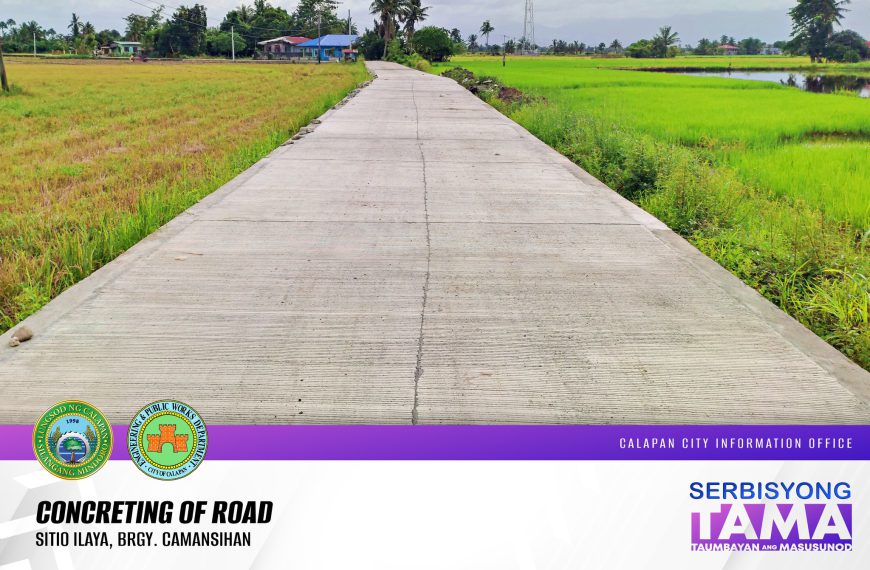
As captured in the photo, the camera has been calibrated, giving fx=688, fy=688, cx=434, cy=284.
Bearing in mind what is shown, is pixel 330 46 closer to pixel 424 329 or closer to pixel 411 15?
pixel 411 15

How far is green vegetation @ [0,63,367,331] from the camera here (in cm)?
503

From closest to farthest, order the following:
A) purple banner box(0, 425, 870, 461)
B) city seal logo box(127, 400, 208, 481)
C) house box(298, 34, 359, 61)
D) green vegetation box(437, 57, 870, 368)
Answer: city seal logo box(127, 400, 208, 481) < purple banner box(0, 425, 870, 461) < green vegetation box(437, 57, 870, 368) < house box(298, 34, 359, 61)

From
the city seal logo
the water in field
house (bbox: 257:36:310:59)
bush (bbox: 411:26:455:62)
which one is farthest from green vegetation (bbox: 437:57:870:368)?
house (bbox: 257:36:310:59)

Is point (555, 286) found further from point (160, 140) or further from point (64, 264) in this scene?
point (160, 140)

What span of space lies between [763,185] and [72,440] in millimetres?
7694

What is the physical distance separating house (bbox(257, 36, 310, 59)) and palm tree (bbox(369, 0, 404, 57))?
57.5 ft

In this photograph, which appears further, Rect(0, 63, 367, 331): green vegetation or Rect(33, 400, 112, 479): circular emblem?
Rect(0, 63, 367, 331): green vegetation

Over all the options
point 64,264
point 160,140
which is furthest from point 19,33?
point 64,264

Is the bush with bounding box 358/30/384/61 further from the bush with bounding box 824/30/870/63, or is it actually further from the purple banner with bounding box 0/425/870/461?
the purple banner with bounding box 0/425/870/461

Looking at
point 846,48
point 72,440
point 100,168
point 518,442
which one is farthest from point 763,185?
point 846,48

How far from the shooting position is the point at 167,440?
8.54ft

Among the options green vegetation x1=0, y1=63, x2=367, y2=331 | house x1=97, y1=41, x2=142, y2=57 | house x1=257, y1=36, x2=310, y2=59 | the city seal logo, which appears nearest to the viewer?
the city seal logo

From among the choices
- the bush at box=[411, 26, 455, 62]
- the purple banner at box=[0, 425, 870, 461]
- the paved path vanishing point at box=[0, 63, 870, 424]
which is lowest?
the purple banner at box=[0, 425, 870, 461]

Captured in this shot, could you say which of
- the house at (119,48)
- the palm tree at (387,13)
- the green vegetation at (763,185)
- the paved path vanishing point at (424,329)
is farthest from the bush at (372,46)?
the paved path vanishing point at (424,329)
